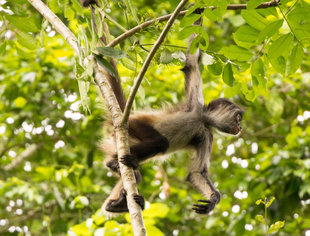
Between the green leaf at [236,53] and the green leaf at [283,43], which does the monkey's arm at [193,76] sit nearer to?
the green leaf at [236,53]

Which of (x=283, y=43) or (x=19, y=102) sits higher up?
(x=283, y=43)

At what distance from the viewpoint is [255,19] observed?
8.72 ft

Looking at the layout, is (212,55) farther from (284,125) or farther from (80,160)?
(284,125)

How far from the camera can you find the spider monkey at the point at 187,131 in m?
4.60

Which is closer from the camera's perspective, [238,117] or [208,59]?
[208,59]

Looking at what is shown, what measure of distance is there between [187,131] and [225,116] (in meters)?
0.50

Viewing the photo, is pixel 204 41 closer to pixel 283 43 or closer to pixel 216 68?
pixel 216 68

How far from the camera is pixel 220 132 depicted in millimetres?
5297

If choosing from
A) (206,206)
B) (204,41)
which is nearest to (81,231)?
(206,206)

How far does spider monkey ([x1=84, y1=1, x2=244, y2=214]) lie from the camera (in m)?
4.60

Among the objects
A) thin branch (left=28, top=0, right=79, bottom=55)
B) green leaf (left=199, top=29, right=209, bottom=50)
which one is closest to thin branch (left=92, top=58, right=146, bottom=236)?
thin branch (left=28, top=0, right=79, bottom=55)

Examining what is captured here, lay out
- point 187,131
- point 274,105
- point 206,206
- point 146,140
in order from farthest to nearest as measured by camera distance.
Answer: point 274,105 → point 187,131 → point 146,140 → point 206,206

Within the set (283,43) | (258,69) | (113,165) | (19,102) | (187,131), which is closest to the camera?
(283,43)

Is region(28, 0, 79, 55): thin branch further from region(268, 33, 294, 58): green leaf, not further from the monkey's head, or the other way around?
the monkey's head
